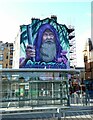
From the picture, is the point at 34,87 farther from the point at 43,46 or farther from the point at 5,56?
the point at 5,56

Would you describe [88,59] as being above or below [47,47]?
below

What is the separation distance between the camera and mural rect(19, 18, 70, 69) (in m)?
39.6

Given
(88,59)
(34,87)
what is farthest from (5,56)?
(34,87)

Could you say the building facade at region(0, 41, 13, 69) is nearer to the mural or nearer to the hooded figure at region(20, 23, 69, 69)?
the mural

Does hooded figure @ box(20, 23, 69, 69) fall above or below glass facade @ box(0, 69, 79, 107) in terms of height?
above

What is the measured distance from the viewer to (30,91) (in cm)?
1528

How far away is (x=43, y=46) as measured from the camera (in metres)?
40.3

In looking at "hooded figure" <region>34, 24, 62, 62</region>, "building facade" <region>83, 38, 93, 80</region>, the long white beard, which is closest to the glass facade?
"hooded figure" <region>34, 24, 62, 62</region>

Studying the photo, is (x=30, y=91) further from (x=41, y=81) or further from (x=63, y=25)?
(x=63, y=25)

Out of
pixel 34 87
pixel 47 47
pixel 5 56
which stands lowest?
pixel 34 87

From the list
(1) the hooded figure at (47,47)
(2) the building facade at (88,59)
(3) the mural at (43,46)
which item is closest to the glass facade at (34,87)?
(3) the mural at (43,46)

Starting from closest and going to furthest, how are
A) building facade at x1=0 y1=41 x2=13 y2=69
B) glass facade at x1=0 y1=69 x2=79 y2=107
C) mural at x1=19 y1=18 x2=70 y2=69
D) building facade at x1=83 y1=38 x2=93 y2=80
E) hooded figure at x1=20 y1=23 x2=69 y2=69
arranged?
glass facade at x1=0 y1=69 x2=79 y2=107 → mural at x1=19 y1=18 x2=70 y2=69 → hooded figure at x1=20 y1=23 x2=69 y2=69 → building facade at x1=83 y1=38 x2=93 y2=80 → building facade at x1=0 y1=41 x2=13 y2=69

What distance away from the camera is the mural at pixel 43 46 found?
39625mm

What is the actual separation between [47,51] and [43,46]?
1.00 m
